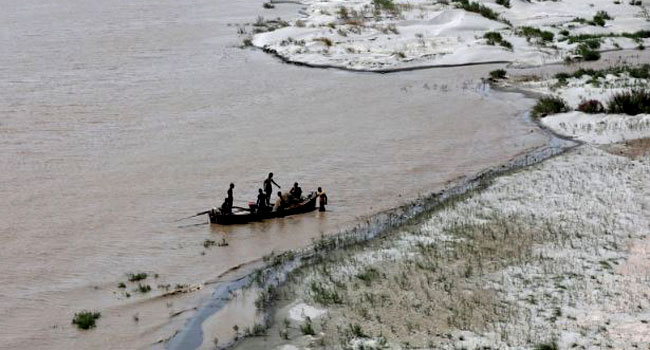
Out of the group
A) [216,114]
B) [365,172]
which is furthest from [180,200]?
[216,114]

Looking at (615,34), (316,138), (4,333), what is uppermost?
(615,34)

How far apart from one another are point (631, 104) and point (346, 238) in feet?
46.5

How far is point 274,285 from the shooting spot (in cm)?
1742

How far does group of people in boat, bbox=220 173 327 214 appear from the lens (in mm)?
21908

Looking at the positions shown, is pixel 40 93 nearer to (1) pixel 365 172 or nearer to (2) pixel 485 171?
(1) pixel 365 172

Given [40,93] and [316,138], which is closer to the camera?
[316,138]

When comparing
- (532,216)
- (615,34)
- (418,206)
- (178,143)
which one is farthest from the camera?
(615,34)

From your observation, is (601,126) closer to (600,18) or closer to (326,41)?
(326,41)

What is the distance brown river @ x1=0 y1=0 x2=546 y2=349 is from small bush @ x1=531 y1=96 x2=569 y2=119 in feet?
2.45

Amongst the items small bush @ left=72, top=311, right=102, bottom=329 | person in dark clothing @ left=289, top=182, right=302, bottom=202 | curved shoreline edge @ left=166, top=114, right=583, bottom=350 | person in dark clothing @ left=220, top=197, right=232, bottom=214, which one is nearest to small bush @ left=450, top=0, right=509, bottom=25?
curved shoreline edge @ left=166, top=114, right=583, bottom=350

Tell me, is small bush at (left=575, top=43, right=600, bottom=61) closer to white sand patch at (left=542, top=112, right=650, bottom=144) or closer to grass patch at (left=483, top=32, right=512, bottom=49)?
grass patch at (left=483, top=32, right=512, bottom=49)

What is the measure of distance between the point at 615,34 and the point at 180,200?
3486 centimetres

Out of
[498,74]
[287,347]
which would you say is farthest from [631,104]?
[287,347]

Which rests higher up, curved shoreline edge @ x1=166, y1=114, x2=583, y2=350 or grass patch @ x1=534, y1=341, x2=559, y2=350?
curved shoreline edge @ x1=166, y1=114, x2=583, y2=350
